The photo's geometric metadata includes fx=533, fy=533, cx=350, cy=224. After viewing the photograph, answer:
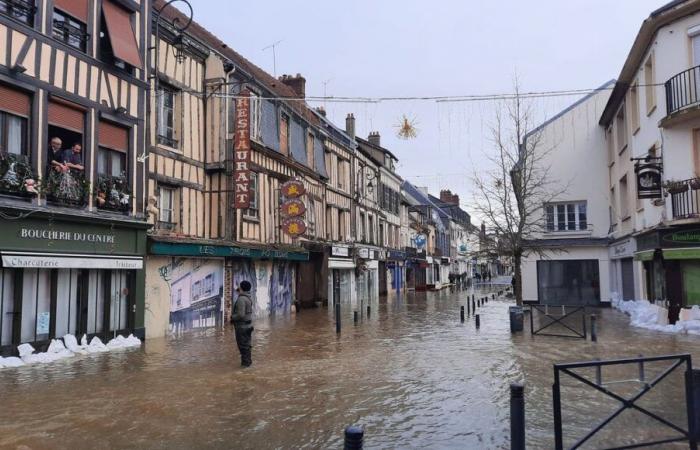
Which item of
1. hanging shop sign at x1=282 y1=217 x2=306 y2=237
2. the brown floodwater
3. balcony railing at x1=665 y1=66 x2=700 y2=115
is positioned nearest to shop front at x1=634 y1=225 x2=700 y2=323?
the brown floodwater

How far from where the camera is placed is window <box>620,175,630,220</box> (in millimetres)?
19298

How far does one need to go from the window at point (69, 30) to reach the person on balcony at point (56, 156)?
2.05 meters

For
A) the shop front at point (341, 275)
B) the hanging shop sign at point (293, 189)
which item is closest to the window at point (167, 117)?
the hanging shop sign at point (293, 189)

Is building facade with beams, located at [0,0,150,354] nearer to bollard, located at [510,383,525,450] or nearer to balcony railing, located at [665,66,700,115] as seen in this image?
bollard, located at [510,383,525,450]

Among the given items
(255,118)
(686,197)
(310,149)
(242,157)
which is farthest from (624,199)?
(242,157)

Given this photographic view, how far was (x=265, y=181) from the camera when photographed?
59.2 ft

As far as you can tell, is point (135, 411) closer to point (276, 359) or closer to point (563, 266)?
point (276, 359)

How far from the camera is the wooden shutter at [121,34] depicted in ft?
37.7

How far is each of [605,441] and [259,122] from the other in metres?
14.6

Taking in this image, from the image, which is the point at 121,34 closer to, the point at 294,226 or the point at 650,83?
the point at 294,226

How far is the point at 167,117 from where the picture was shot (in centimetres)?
1416

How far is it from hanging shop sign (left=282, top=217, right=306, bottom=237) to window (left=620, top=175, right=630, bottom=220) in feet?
37.9

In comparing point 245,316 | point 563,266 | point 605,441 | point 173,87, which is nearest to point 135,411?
point 245,316

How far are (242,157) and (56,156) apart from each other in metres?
5.45
